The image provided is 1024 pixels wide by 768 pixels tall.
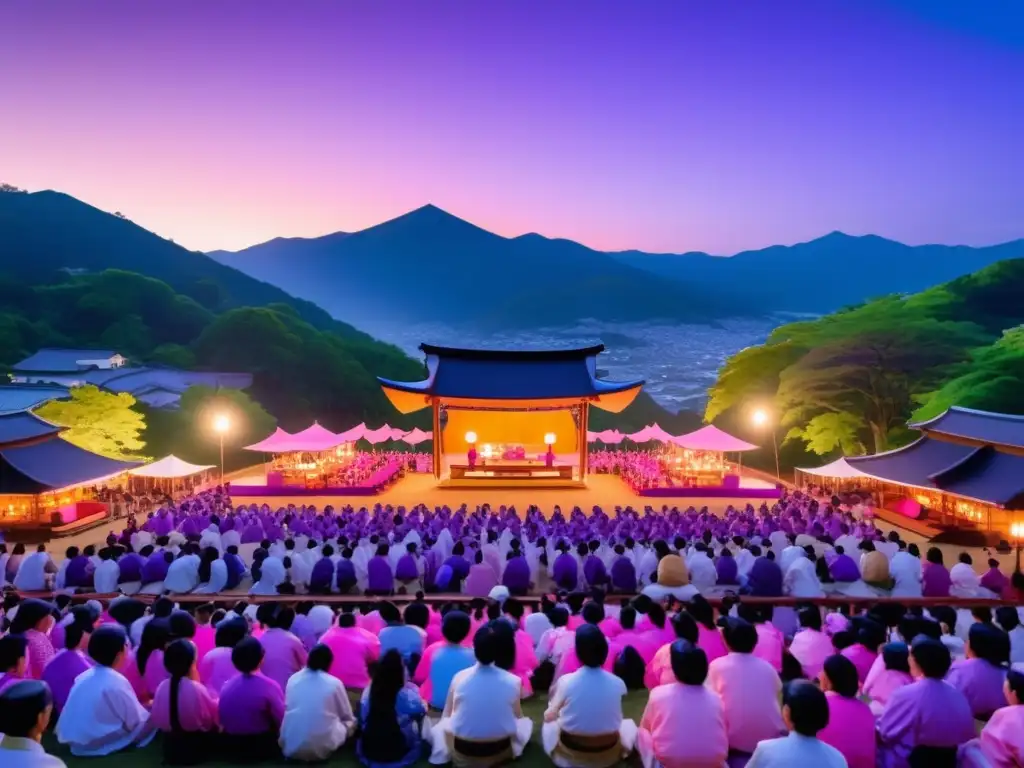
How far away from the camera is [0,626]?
730 cm

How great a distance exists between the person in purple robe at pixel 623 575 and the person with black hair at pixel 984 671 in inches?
208

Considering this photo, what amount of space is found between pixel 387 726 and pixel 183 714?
1484mm

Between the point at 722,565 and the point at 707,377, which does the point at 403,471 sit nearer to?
the point at 722,565

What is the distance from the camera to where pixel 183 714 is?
16.0 feet

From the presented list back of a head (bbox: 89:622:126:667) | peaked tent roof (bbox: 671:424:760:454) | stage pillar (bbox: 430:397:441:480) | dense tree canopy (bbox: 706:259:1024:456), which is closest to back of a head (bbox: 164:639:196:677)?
back of a head (bbox: 89:622:126:667)

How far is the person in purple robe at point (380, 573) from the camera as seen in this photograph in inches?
405

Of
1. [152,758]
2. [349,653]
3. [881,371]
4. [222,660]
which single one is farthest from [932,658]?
[881,371]

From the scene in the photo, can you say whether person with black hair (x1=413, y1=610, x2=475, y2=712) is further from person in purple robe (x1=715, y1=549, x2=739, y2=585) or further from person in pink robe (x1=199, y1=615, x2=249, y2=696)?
person in purple robe (x1=715, y1=549, x2=739, y2=585)

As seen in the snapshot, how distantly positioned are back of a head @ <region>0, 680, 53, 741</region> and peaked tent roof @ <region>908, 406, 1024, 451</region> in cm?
1689

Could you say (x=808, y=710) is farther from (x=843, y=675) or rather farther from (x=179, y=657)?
(x=179, y=657)

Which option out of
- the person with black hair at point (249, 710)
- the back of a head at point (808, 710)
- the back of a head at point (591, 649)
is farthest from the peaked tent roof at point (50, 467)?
the back of a head at point (808, 710)

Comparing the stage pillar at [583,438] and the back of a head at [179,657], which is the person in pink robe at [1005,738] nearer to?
the back of a head at [179,657]

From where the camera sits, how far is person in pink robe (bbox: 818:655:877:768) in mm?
4383

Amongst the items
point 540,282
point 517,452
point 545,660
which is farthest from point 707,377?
point 545,660
